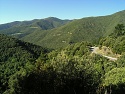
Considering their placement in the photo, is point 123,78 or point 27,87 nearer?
point 27,87

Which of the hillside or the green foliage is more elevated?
the green foliage

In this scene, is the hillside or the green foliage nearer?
the green foliage

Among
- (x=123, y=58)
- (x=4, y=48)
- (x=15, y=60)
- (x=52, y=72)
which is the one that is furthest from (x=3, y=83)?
(x=4, y=48)

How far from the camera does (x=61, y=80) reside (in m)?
30.6

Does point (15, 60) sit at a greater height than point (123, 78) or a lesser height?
lesser

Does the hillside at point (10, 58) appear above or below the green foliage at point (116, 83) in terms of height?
below

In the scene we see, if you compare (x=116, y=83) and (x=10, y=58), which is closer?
(x=116, y=83)

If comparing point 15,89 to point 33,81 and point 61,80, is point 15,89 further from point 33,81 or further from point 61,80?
point 61,80

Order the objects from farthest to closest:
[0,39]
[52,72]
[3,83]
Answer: [0,39]
[3,83]
[52,72]

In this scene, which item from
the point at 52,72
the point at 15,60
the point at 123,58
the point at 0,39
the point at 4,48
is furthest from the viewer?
the point at 0,39

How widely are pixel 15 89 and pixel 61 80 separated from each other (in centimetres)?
760

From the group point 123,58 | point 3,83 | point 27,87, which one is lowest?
point 3,83

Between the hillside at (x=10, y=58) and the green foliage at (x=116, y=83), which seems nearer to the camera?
the green foliage at (x=116, y=83)

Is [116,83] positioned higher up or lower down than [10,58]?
higher up
